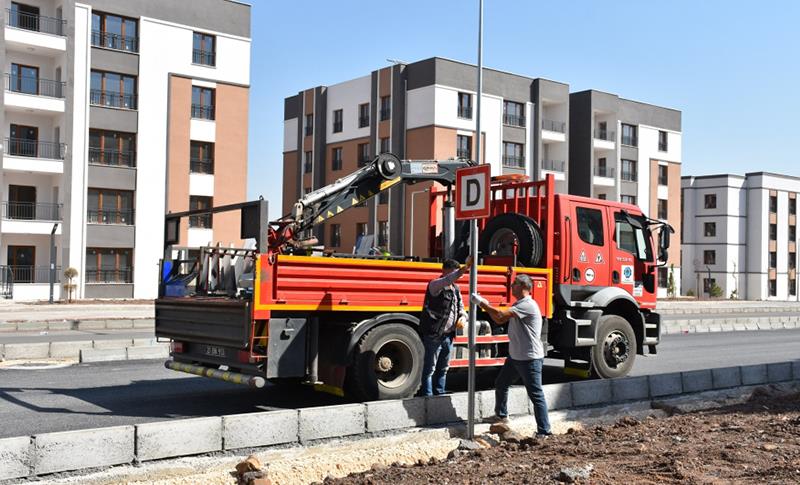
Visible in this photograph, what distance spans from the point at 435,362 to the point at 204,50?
37155 millimetres

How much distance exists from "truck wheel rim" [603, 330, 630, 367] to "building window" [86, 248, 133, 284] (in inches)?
1263

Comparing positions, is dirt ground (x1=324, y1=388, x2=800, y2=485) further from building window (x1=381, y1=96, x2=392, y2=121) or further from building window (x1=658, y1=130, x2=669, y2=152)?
building window (x1=658, y1=130, x2=669, y2=152)

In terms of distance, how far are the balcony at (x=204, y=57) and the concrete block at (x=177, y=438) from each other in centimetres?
3847

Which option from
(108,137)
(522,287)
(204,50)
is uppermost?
(204,50)

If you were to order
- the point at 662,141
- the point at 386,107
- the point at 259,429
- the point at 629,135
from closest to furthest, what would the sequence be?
1. the point at 259,429
2. the point at 386,107
3. the point at 629,135
4. the point at 662,141

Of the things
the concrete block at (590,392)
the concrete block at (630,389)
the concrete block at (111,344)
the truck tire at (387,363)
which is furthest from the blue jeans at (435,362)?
the concrete block at (111,344)

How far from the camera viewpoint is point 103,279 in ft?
129

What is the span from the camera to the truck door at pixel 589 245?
11805mm

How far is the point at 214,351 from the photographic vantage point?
924 cm

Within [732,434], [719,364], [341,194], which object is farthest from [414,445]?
[719,364]

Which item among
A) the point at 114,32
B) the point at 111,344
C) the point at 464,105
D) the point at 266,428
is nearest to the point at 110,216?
the point at 114,32

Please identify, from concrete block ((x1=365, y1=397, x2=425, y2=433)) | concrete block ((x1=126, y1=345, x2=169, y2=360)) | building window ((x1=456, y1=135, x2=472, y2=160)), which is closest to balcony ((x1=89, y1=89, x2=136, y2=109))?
building window ((x1=456, y1=135, x2=472, y2=160))

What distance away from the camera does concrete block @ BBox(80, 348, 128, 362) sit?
46.3 feet

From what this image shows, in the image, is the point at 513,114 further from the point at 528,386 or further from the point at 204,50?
the point at 528,386
